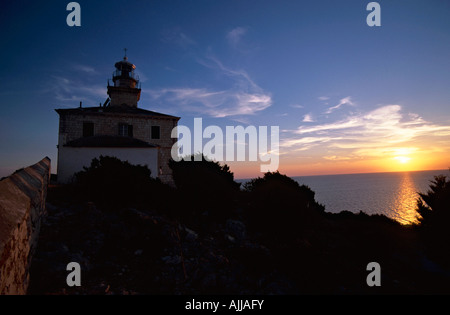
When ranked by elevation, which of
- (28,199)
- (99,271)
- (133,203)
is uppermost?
(28,199)

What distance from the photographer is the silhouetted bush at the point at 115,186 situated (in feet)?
25.6

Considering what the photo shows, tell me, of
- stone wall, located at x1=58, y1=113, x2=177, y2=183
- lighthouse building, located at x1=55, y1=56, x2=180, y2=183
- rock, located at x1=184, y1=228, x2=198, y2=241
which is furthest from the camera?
stone wall, located at x1=58, y1=113, x2=177, y2=183

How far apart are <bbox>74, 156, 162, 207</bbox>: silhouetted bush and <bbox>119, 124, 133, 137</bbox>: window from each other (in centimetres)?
1127

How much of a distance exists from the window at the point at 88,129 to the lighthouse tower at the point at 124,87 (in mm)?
5860

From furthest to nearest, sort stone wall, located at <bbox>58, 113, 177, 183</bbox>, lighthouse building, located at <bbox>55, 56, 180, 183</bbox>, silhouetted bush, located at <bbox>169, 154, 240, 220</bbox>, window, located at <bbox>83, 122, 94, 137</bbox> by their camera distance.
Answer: window, located at <bbox>83, 122, 94, 137</bbox>
stone wall, located at <bbox>58, 113, 177, 183</bbox>
lighthouse building, located at <bbox>55, 56, 180, 183</bbox>
silhouetted bush, located at <bbox>169, 154, 240, 220</bbox>

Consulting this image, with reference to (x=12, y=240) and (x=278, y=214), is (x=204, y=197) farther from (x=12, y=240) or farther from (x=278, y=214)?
(x=12, y=240)

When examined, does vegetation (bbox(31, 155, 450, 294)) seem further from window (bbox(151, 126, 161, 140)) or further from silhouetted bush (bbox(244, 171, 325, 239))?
window (bbox(151, 126, 161, 140))

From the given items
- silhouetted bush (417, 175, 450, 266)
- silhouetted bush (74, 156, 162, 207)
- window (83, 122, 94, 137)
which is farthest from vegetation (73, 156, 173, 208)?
silhouetted bush (417, 175, 450, 266)

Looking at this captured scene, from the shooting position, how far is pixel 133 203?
8102 millimetres

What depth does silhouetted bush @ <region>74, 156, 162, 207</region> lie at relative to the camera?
7.82 meters

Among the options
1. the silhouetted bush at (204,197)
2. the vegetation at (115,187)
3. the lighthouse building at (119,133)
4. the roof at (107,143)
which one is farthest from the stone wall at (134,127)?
the vegetation at (115,187)
